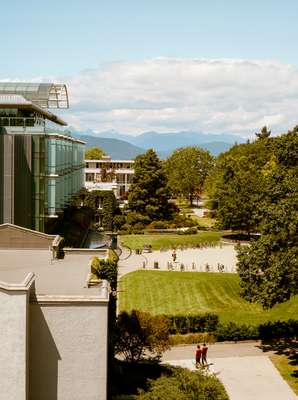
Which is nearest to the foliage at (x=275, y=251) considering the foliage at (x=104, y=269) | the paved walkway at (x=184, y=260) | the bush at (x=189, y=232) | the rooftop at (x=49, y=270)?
the rooftop at (x=49, y=270)

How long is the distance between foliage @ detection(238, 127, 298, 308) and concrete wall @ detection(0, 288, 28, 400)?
49.9 feet

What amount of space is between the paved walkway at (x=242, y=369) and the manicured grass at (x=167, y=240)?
30366mm

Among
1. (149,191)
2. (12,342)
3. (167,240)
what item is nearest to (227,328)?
(12,342)

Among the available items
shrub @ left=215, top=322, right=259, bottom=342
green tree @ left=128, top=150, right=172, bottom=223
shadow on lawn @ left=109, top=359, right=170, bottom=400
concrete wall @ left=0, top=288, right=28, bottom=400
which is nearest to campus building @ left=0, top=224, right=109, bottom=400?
concrete wall @ left=0, top=288, right=28, bottom=400

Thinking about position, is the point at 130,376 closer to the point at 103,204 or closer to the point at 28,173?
the point at 28,173

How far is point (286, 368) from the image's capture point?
30.5 meters

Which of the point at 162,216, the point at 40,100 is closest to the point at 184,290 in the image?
the point at 40,100

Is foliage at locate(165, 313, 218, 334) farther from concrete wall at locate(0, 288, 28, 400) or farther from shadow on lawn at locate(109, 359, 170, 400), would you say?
concrete wall at locate(0, 288, 28, 400)

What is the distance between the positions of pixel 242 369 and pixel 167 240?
38.3m

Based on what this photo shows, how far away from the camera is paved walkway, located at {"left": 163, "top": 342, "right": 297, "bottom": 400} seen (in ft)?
90.2

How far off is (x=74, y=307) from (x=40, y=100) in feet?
126

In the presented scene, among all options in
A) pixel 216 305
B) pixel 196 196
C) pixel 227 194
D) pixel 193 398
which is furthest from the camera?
pixel 196 196

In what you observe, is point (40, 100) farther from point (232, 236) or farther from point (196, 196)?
point (196, 196)

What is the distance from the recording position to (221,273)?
50281 millimetres
